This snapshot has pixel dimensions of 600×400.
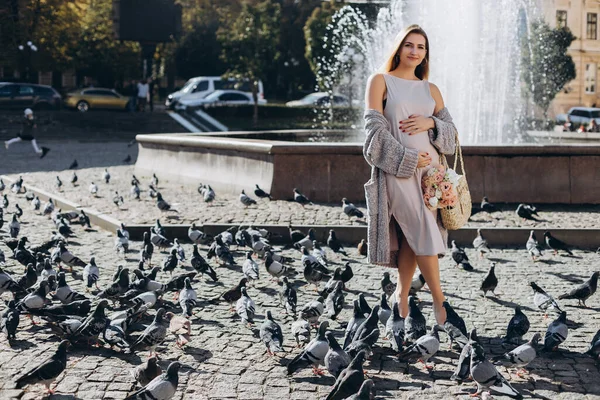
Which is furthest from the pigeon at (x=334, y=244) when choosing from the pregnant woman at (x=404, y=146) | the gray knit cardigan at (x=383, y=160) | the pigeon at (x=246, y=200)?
the pregnant woman at (x=404, y=146)

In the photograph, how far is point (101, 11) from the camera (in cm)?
5350

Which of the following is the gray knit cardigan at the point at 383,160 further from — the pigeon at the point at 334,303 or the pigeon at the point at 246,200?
the pigeon at the point at 246,200

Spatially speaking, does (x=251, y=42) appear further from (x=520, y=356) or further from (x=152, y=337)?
(x=520, y=356)

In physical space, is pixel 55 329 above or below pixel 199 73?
below

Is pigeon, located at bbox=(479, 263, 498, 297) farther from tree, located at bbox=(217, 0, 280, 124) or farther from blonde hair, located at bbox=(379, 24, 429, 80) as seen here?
tree, located at bbox=(217, 0, 280, 124)

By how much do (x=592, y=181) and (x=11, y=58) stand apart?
36.4 meters

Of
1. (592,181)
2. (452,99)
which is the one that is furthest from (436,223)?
(452,99)

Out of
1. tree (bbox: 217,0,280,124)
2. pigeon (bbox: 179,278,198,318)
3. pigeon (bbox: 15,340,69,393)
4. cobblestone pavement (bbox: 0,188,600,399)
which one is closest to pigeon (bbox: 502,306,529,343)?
cobblestone pavement (bbox: 0,188,600,399)

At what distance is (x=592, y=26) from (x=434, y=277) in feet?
188

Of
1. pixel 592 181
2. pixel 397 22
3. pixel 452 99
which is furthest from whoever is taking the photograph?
pixel 397 22

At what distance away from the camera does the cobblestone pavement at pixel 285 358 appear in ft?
18.1

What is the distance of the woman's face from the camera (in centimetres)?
627

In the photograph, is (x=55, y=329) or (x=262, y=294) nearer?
(x=55, y=329)

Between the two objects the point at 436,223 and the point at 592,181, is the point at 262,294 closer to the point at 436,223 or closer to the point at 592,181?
the point at 436,223
